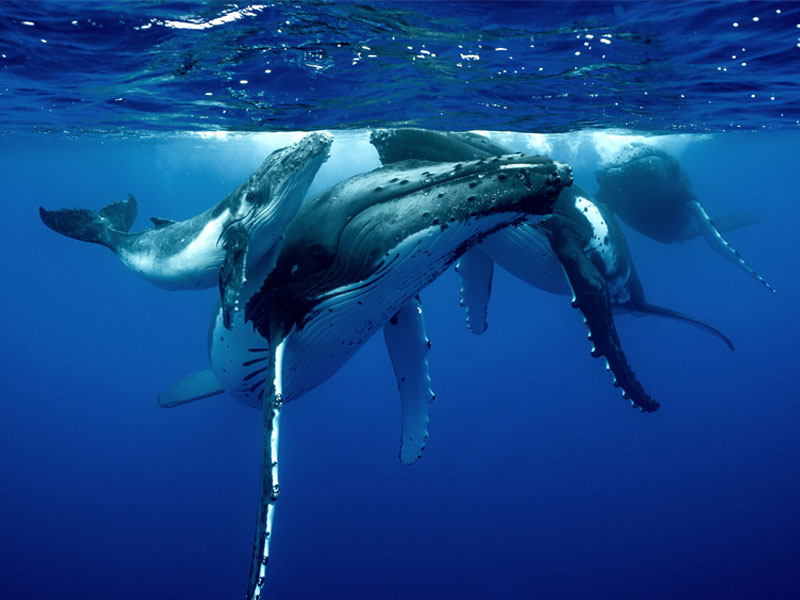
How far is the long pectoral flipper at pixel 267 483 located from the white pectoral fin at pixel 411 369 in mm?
2113

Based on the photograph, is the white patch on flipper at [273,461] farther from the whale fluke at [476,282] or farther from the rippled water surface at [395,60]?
the rippled water surface at [395,60]

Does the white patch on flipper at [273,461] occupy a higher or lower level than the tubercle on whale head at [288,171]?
lower

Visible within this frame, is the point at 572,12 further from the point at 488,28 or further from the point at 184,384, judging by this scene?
the point at 184,384

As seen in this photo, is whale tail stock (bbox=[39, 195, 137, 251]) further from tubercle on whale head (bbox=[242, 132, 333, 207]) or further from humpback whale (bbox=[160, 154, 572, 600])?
tubercle on whale head (bbox=[242, 132, 333, 207])

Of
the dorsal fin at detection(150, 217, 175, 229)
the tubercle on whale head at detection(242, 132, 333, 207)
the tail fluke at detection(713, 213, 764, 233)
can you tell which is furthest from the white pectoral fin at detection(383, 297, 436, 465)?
the tail fluke at detection(713, 213, 764, 233)

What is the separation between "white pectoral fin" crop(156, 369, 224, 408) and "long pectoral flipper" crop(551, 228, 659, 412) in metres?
4.98

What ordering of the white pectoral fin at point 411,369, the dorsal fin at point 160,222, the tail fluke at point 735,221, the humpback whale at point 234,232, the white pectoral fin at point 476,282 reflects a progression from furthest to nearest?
the tail fluke at point 735,221 → the white pectoral fin at point 476,282 → the white pectoral fin at point 411,369 → the dorsal fin at point 160,222 → the humpback whale at point 234,232

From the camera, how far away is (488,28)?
864 cm

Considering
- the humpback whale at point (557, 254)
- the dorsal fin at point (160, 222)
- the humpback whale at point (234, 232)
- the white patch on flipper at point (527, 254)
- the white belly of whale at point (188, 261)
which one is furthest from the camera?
the white patch on flipper at point (527, 254)

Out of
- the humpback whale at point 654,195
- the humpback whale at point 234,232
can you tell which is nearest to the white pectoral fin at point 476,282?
the humpback whale at point 234,232

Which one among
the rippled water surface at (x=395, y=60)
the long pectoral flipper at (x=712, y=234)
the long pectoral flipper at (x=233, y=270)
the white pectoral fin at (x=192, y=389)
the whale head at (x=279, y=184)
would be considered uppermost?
the rippled water surface at (x=395, y=60)

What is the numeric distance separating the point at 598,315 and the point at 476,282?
2155 millimetres

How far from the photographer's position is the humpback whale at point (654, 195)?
12.8 meters

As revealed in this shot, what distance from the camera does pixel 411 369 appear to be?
6203 mm
